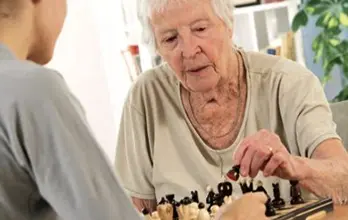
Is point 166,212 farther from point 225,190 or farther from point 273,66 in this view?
point 273,66

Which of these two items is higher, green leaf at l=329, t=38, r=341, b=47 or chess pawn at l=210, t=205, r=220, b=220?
chess pawn at l=210, t=205, r=220, b=220

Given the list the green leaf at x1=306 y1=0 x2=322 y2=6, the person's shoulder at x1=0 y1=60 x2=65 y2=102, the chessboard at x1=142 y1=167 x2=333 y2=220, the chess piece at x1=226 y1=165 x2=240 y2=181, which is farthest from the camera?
the green leaf at x1=306 y1=0 x2=322 y2=6

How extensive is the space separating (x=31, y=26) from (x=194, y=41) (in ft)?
2.94

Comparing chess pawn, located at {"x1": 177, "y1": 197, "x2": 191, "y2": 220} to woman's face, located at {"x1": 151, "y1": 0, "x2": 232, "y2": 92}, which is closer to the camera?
chess pawn, located at {"x1": 177, "y1": 197, "x2": 191, "y2": 220}

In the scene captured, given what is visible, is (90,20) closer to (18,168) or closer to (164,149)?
(164,149)

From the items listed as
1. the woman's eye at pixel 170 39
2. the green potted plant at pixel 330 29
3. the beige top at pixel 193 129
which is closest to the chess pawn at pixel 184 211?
the beige top at pixel 193 129

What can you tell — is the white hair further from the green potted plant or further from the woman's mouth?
the green potted plant

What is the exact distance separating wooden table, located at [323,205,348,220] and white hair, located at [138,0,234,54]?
588 mm

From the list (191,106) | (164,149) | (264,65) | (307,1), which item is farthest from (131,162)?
(307,1)

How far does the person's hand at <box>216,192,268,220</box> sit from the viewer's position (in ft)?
3.71

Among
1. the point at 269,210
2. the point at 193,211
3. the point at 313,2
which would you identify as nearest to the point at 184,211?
the point at 193,211

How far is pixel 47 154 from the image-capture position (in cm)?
72

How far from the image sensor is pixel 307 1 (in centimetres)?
338

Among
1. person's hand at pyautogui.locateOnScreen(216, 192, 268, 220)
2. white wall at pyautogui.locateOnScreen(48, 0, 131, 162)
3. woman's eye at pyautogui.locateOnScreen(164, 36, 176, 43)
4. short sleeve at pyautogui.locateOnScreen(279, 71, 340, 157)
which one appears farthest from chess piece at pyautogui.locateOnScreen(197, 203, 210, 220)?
white wall at pyautogui.locateOnScreen(48, 0, 131, 162)
